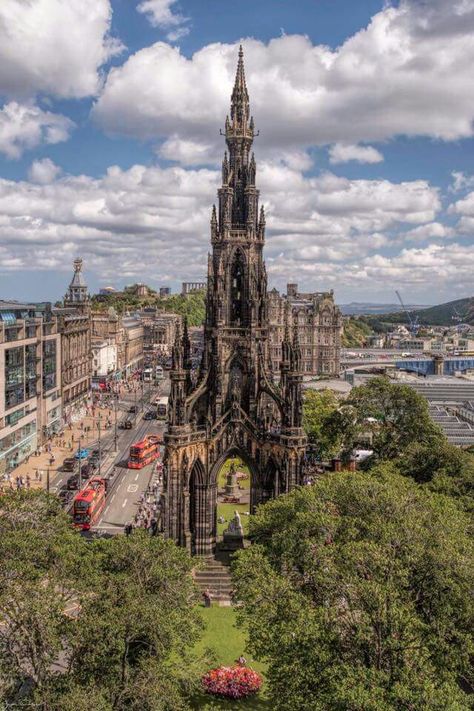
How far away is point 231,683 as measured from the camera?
35.2 metres

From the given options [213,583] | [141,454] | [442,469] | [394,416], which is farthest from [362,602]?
[141,454]

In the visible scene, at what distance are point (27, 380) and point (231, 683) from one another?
68527 mm

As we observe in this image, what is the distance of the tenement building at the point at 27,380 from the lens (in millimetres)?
85000

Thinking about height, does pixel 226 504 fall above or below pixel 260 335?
below

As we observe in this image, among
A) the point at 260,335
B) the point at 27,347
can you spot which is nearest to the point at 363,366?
the point at 27,347

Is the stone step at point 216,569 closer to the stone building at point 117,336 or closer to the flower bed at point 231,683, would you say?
the flower bed at point 231,683

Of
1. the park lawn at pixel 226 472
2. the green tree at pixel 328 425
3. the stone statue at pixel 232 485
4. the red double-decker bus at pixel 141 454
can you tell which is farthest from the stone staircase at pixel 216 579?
the red double-decker bus at pixel 141 454

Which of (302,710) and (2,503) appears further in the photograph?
(2,503)

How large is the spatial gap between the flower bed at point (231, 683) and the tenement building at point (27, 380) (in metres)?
53.8

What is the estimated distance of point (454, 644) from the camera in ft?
88.7

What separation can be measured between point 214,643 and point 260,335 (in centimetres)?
2379

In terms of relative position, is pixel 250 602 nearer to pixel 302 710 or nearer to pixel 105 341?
pixel 302 710

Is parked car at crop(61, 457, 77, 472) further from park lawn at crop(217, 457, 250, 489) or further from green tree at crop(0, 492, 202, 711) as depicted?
green tree at crop(0, 492, 202, 711)

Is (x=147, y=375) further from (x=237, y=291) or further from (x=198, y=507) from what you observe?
(x=198, y=507)
